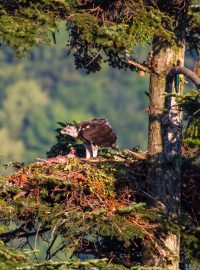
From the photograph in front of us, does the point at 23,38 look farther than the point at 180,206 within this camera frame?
No

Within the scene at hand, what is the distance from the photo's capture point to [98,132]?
76.9 ft

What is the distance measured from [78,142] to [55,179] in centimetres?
425

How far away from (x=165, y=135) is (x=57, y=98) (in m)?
157

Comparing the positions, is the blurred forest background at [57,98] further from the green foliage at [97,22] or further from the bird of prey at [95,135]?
the green foliage at [97,22]

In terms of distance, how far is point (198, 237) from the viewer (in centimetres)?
2020

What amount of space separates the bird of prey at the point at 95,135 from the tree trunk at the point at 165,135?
199cm

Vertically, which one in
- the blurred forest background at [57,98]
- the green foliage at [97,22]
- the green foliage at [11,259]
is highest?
the blurred forest background at [57,98]

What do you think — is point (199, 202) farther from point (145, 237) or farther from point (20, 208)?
point (20, 208)

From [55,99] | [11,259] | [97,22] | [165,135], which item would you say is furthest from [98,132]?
[55,99]

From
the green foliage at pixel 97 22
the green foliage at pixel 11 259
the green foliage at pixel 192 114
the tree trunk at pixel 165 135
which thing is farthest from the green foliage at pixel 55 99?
the green foliage at pixel 192 114

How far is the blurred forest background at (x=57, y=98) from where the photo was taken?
164125 mm

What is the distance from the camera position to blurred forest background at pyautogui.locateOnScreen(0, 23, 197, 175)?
538 feet

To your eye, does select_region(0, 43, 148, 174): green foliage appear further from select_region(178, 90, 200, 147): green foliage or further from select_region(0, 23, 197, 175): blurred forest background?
select_region(178, 90, 200, 147): green foliage

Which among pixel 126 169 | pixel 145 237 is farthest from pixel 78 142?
pixel 145 237
